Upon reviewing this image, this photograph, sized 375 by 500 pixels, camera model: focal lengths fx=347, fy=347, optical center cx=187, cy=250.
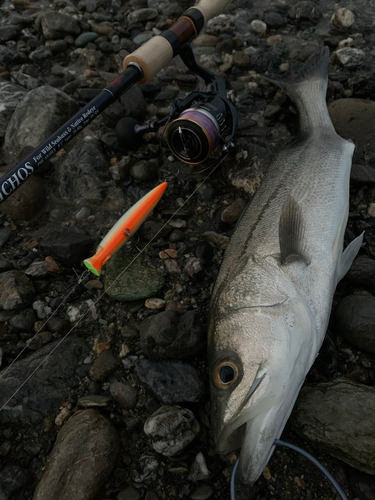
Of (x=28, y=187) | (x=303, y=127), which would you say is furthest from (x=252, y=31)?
(x=28, y=187)

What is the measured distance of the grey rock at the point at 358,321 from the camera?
8.88 feet

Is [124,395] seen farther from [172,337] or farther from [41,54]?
[41,54]

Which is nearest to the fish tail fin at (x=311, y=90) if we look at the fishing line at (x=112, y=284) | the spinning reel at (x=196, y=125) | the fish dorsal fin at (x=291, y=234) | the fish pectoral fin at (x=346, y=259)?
the spinning reel at (x=196, y=125)

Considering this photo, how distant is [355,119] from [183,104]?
196 centimetres

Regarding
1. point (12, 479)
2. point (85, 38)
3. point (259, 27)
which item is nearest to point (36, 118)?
point (85, 38)

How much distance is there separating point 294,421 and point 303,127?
285cm

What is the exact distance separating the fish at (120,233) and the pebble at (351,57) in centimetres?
331

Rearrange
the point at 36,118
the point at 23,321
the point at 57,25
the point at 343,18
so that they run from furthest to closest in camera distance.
A: 1. the point at 57,25
2. the point at 343,18
3. the point at 36,118
4. the point at 23,321

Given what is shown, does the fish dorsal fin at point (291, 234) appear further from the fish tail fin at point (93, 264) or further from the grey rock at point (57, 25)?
the grey rock at point (57, 25)

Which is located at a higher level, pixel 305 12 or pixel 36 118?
pixel 305 12

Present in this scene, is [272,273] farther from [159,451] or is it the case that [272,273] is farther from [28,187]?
[28,187]

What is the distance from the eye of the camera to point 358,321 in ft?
8.99

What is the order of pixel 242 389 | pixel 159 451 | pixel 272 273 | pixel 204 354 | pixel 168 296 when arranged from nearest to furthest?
1. pixel 242 389
2. pixel 159 451
3. pixel 272 273
4. pixel 204 354
5. pixel 168 296

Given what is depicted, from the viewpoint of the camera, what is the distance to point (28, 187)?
3.69m
